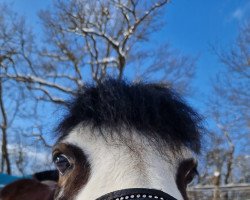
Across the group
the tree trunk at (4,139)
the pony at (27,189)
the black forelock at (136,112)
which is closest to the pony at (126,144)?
the black forelock at (136,112)

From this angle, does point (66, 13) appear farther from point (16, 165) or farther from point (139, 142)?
point (139, 142)

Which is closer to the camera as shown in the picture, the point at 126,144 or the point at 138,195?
the point at 138,195

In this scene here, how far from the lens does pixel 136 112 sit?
7.23 feet

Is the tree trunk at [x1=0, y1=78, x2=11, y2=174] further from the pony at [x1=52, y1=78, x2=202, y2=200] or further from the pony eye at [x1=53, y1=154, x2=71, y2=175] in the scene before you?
the pony eye at [x1=53, y1=154, x2=71, y2=175]

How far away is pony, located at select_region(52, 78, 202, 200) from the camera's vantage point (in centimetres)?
184

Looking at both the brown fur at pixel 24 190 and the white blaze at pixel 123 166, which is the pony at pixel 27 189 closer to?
the brown fur at pixel 24 190

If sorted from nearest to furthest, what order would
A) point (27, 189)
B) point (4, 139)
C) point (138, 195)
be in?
point (138, 195) < point (27, 189) < point (4, 139)

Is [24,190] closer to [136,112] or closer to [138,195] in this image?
[136,112]

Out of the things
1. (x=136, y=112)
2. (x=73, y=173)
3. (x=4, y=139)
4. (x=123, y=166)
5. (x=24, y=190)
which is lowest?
(x=4, y=139)

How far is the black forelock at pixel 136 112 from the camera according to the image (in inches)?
85.8

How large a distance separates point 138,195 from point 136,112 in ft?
2.01

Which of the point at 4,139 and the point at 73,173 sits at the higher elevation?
the point at 73,173

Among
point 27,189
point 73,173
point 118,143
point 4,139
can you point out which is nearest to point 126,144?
point 118,143

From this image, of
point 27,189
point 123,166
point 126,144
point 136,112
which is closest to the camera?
point 123,166
